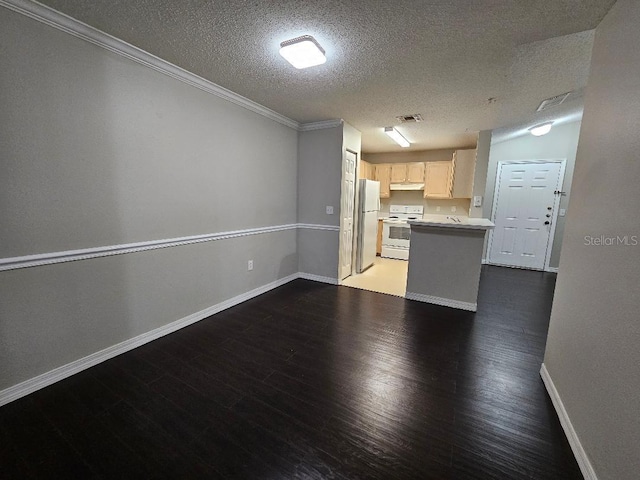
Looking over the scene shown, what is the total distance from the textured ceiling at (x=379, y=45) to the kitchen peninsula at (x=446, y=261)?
56.7 inches

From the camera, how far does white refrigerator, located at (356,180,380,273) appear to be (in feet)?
15.0

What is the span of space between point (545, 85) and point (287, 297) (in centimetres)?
361

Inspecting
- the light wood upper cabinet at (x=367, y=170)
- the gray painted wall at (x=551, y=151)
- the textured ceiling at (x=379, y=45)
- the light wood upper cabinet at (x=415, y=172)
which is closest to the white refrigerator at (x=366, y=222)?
the light wood upper cabinet at (x=367, y=170)

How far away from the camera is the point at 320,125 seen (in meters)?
3.87

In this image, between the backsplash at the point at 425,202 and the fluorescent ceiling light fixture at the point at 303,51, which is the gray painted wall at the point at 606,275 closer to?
the fluorescent ceiling light fixture at the point at 303,51

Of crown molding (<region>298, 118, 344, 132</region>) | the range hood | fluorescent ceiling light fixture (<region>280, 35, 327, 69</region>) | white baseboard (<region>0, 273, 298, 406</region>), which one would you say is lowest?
white baseboard (<region>0, 273, 298, 406</region>)

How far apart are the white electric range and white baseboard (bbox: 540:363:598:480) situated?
12.6 feet

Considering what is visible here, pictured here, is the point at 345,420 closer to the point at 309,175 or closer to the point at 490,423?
the point at 490,423

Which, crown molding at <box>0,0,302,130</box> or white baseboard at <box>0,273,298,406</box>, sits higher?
crown molding at <box>0,0,302,130</box>

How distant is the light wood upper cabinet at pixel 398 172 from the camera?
579 cm

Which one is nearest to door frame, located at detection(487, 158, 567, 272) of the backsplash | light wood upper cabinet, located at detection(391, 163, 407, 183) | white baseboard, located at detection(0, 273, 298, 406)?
the backsplash

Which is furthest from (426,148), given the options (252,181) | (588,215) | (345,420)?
(345,420)

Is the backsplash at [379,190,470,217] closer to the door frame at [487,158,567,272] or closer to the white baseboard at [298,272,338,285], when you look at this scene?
the door frame at [487,158,567,272]

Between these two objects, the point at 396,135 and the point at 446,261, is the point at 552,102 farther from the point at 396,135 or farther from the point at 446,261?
the point at 446,261
